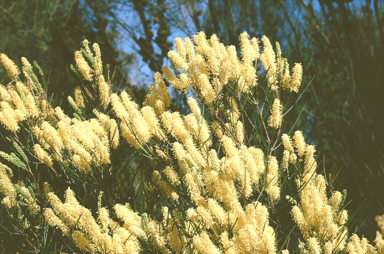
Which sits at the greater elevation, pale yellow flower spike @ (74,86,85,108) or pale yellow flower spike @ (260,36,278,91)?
pale yellow flower spike @ (74,86,85,108)

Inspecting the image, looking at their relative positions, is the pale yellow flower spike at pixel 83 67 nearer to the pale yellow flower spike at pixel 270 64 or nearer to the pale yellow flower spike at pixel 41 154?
the pale yellow flower spike at pixel 41 154

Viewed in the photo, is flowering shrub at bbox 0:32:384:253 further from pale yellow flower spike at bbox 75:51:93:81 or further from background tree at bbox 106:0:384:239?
background tree at bbox 106:0:384:239

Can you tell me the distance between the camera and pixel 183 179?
3.10 ft

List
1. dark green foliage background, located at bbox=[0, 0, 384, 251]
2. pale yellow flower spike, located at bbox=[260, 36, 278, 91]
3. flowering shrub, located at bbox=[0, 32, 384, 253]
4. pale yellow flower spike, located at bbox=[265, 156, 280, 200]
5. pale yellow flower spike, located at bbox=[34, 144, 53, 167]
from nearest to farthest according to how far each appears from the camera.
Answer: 1. flowering shrub, located at bbox=[0, 32, 384, 253]
2. pale yellow flower spike, located at bbox=[265, 156, 280, 200]
3. pale yellow flower spike, located at bbox=[34, 144, 53, 167]
4. pale yellow flower spike, located at bbox=[260, 36, 278, 91]
5. dark green foliage background, located at bbox=[0, 0, 384, 251]

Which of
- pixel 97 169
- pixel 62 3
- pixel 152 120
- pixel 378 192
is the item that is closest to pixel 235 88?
pixel 152 120

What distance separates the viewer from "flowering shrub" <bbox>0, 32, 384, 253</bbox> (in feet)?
2.57

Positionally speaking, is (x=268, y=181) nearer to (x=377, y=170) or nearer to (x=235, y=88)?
(x=235, y=88)

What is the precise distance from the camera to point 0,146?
1.42 meters

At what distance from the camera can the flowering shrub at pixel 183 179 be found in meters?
0.78

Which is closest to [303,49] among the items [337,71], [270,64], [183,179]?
[337,71]

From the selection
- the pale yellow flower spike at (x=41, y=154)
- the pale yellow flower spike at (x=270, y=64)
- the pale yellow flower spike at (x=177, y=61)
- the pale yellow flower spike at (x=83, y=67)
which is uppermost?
the pale yellow flower spike at (x=83, y=67)

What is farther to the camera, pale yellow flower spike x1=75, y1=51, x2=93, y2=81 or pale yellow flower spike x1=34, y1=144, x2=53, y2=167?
pale yellow flower spike x1=75, y1=51, x2=93, y2=81

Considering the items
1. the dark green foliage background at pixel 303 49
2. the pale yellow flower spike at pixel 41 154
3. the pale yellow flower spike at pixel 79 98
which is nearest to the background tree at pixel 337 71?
the dark green foliage background at pixel 303 49

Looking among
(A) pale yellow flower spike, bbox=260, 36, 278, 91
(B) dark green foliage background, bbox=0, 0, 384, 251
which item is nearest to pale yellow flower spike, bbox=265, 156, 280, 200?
(A) pale yellow flower spike, bbox=260, 36, 278, 91
